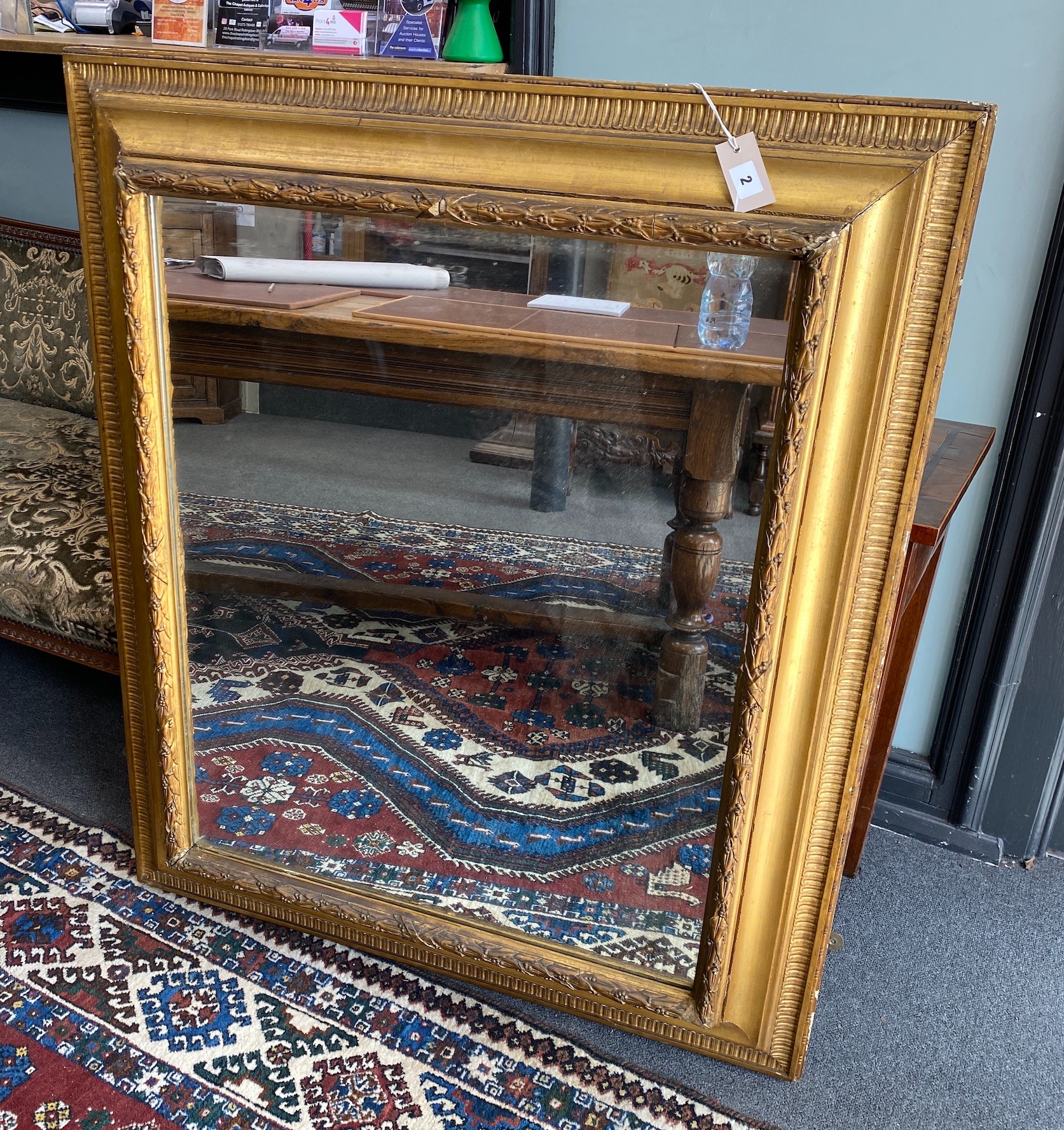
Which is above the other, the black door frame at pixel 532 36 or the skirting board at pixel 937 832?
the black door frame at pixel 532 36

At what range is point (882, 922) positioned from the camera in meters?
1.53

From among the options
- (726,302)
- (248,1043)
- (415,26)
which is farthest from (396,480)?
(415,26)

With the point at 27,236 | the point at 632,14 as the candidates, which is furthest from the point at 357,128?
the point at 27,236

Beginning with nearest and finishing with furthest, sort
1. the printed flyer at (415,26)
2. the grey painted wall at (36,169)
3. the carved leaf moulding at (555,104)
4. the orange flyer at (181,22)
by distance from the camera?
the carved leaf moulding at (555,104), the printed flyer at (415,26), the orange flyer at (181,22), the grey painted wall at (36,169)

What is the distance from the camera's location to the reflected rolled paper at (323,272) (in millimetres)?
1110

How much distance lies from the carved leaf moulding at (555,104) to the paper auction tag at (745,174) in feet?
0.04

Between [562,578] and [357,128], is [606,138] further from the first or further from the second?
[562,578]

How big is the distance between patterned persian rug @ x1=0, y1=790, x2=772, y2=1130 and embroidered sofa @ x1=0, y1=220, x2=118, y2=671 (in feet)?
1.64

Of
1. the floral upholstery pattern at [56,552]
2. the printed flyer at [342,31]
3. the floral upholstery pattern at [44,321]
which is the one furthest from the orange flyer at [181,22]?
the floral upholstery pattern at [56,552]

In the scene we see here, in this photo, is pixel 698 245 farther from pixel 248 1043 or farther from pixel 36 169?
pixel 36 169

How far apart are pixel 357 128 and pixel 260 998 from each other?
1.08 metres

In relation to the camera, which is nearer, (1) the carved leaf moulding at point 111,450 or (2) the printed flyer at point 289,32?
(1) the carved leaf moulding at point 111,450

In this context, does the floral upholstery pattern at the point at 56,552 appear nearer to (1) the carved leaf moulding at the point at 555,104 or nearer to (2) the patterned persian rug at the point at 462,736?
(2) the patterned persian rug at the point at 462,736

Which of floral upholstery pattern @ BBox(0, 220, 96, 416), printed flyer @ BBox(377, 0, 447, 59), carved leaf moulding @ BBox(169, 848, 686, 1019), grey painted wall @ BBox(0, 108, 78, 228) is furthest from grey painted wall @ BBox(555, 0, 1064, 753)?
grey painted wall @ BBox(0, 108, 78, 228)
